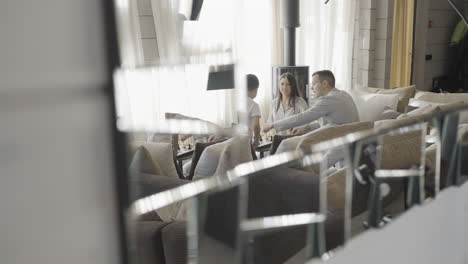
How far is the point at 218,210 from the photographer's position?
1.62 ft

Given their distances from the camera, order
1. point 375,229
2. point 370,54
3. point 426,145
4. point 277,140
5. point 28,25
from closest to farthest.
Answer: point 28,25 < point 375,229 < point 426,145 < point 277,140 < point 370,54

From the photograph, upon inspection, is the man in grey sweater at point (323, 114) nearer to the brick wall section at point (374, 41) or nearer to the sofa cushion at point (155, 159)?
the brick wall section at point (374, 41)

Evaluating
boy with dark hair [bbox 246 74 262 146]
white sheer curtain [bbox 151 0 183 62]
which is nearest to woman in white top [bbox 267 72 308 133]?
boy with dark hair [bbox 246 74 262 146]

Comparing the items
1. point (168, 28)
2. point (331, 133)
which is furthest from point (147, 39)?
point (331, 133)

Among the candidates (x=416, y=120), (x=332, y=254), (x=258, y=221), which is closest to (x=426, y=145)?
(x=416, y=120)

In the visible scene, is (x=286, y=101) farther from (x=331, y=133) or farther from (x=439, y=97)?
(x=331, y=133)

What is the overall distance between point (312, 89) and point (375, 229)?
1.11 m

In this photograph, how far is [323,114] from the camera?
1.42m

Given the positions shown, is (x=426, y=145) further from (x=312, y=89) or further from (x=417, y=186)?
(x=312, y=89)

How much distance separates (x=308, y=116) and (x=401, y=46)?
1.59 ft

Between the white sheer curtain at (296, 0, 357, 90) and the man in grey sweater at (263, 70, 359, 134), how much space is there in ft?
0.71

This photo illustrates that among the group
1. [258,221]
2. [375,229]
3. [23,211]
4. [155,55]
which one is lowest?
[375,229]

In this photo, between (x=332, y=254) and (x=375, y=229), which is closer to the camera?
(x=332, y=254)

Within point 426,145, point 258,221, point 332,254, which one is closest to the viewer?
point 258,221
